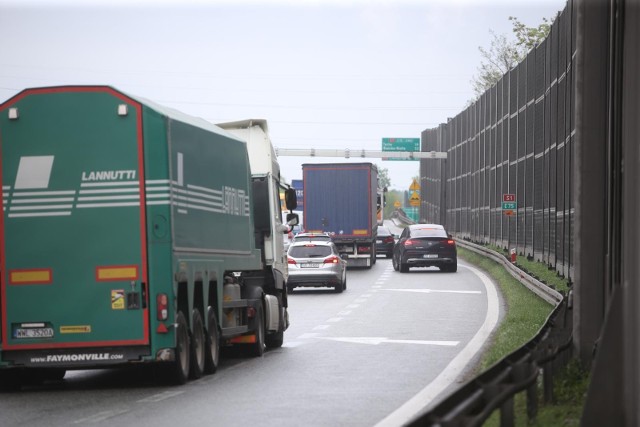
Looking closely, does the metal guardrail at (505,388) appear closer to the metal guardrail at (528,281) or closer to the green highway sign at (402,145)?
the metal guardrail at (528,281)

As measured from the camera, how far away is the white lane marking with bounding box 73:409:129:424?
12.1m

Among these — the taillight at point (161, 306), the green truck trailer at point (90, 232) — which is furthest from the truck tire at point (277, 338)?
the taillight at point (161, 306)

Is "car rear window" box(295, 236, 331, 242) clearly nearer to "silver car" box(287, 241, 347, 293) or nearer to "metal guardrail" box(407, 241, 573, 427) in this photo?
"silver car" box(287, 241, 347, 293)

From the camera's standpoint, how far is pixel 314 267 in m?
38.4

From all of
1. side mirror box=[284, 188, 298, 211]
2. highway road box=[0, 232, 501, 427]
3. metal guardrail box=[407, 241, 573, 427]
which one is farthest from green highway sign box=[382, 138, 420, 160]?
metal guardrail box=[407, 241, 573, 427]

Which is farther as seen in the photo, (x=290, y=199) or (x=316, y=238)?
(x=316, y=238)

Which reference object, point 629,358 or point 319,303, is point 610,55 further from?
point 319,303

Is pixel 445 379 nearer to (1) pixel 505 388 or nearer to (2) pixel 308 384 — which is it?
(2) pixel 308 384

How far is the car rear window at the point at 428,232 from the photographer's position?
4844 centimetres

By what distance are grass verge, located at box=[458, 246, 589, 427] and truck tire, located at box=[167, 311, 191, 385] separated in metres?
3.42

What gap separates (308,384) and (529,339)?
2.79 m

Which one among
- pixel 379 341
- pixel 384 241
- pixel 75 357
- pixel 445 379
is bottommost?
pixel 384 241

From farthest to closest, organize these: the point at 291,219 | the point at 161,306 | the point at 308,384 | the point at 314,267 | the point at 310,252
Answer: the point at 310,252
the point at 314,267
the point at 291,219
the point at 308,384
the point at 161,306

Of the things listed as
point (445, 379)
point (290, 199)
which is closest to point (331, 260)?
point (290, 199)
